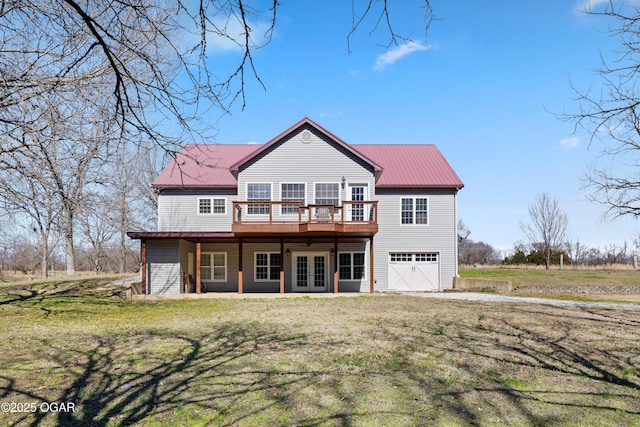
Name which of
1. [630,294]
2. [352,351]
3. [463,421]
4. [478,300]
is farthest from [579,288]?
[463,421]

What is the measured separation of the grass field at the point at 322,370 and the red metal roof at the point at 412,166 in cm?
1169

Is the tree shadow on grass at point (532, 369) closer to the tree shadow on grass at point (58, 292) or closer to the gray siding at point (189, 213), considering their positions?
the tree shadow on grass at point (58, 292)

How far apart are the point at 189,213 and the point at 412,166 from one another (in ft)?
40.9

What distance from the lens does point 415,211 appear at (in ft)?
80.1

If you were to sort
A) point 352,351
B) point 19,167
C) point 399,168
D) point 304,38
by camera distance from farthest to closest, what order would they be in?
Result: 1. point 399,168
2. point 19,167
3. point 352,351
4. point 304,38

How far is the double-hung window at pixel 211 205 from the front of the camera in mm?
24281

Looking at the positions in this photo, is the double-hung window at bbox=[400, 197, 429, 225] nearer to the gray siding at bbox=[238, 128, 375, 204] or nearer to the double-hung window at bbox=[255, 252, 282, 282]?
the gray siding at bbox=[238, 128, 375, 204]

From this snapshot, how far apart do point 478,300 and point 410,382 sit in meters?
13.3

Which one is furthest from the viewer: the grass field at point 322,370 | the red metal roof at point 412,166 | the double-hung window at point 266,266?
the red metal roof at point 412,166

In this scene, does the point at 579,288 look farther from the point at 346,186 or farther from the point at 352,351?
the point at 352,351

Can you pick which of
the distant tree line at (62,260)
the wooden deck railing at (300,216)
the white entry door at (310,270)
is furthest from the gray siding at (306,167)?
the distant tree line at (62,260)

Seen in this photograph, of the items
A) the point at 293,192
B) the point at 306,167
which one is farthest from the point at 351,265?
the point at 306,167

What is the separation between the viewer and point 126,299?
19.5 metres

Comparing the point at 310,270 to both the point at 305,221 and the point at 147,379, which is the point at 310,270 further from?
the point at 147,379
